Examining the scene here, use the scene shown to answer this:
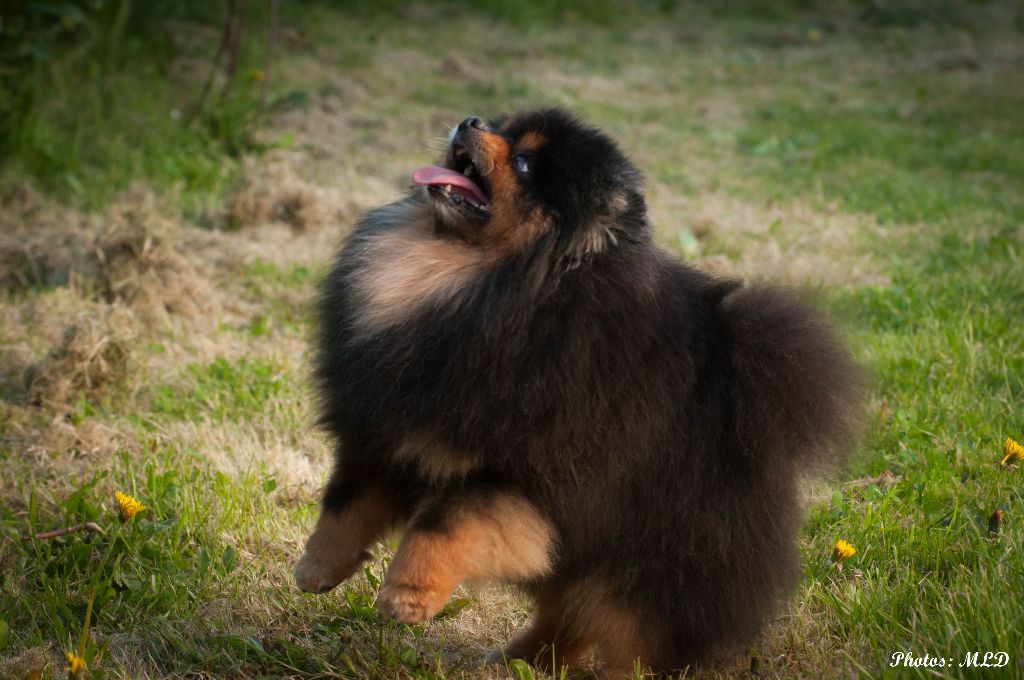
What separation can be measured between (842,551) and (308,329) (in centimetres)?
313

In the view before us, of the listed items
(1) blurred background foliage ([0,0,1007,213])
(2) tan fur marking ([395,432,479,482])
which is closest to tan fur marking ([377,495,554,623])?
(2) tan fur marking ([395,432,479,482])

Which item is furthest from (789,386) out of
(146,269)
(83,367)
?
(146,269)

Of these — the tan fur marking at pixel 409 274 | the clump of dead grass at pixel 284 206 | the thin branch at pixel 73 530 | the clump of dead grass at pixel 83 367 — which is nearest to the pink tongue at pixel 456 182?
the tan fur marking at pixel 409 274

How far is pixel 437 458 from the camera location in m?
2.74

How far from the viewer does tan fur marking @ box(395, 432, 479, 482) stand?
2.73 meters

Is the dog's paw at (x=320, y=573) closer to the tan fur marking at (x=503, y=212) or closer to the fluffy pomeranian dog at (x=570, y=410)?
the fluffy pomeranian dog at (x=570, y=410)

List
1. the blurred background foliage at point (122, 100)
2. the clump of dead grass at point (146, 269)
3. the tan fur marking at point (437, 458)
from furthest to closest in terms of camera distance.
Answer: the blurred background foliage at point (122, 100), the clump of dead grass at point (146, 269), the tan fur marking at point (437, 458)

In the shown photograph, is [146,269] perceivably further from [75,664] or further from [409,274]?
[75,664]

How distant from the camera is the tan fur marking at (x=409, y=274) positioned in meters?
2.93

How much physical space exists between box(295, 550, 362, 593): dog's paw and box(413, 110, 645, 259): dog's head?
3.26 ft

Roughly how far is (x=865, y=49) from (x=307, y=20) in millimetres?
7584

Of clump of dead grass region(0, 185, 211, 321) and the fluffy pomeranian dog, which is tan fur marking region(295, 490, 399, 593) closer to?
the fluffy pomeranian dog

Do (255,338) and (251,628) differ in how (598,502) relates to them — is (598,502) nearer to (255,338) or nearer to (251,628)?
(251,628)

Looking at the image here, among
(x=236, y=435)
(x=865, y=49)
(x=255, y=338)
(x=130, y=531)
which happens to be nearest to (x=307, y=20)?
(x=865, y=49)
